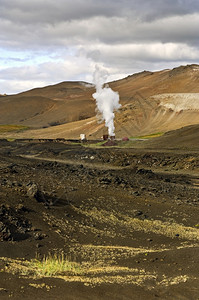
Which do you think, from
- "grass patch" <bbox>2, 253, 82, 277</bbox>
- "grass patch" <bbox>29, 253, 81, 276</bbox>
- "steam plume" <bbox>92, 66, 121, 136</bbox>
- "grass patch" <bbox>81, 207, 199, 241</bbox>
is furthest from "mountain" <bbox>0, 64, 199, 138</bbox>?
"grass patch" <bbox>2, 253, 82, 277</bbox>

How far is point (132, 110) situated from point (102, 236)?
83086 millimetres

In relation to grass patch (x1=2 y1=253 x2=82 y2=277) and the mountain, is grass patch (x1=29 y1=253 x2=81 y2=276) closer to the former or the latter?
grass patch (x1=2 y1=253 x2=82 y2=277)

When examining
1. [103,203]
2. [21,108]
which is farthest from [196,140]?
[21,108]

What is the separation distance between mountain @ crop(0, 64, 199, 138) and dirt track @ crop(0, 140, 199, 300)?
61.9m

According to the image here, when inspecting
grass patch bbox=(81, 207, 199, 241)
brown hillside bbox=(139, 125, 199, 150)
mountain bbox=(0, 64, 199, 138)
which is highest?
mountain bbox=(0, 64, 199, 138)

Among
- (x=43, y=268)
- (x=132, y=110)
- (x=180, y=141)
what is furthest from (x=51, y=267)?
(x=132, y=110)

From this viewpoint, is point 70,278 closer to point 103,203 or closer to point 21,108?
point 103,203

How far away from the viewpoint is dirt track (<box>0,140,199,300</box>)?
8.42 m

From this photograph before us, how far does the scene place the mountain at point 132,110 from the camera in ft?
291

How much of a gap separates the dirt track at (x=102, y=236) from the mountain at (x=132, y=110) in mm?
61857

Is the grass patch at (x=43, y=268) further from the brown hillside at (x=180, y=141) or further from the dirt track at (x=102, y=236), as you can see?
the brown hillside at (x=180, y=141)

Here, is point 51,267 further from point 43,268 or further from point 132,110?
point 132,110

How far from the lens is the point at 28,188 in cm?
1639

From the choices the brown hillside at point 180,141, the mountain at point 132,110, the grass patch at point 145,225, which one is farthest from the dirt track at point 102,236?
the mountain at point 132,110
